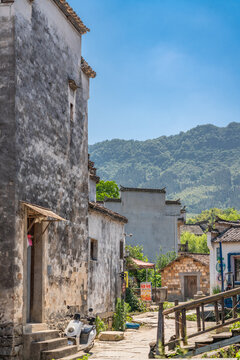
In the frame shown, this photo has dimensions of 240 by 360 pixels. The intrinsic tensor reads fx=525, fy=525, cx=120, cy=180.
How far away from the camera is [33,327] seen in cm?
1235

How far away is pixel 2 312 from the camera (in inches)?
443

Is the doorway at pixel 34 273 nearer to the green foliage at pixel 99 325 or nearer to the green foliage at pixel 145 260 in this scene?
the green foliage at pixel 99 325

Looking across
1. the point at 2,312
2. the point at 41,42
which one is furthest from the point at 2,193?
the point at 41,42

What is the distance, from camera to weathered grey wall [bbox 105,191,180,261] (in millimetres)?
45625

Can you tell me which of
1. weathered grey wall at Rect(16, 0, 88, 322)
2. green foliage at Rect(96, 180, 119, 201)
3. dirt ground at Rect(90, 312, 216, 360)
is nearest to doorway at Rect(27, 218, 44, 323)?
weathered grey wall at Rect(16, 0, 88, 322)

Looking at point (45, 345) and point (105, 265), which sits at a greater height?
point (105, 265)

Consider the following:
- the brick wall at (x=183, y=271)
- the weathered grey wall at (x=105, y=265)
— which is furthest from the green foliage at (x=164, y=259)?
the weathered grey wall at (x=105, y=265)

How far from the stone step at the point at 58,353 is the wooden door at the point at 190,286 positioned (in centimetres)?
2710

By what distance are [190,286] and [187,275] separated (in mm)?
868

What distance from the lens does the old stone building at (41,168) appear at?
11531mm

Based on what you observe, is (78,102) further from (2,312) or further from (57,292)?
(2,312)

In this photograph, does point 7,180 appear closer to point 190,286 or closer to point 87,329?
point 87,329

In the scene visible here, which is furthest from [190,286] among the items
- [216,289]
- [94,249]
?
[94,249]

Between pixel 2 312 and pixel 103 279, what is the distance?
906 centimetres
